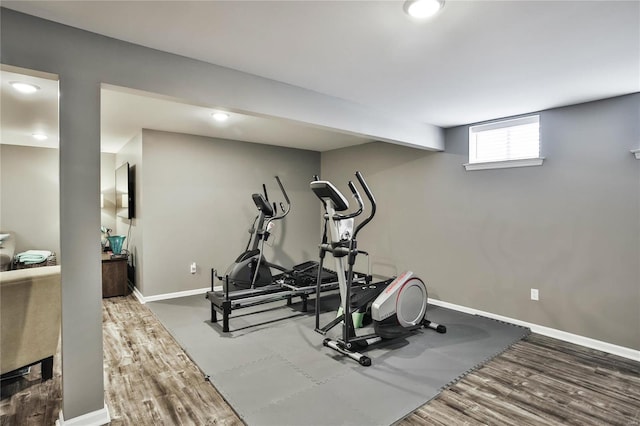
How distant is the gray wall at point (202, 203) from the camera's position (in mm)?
4621

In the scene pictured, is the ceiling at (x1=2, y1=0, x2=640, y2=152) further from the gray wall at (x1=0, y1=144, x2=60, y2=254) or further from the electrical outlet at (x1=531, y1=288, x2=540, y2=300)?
the gray wall at (x1=0, y1=144, x2=60, y2=254)

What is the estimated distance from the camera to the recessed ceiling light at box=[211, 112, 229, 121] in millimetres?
3716

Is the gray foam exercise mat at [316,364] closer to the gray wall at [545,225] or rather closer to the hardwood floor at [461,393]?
the hardwood floor at [461,393]

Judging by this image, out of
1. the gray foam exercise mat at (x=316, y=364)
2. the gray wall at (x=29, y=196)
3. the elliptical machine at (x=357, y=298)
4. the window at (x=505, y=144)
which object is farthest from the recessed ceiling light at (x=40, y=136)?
the window at (x=505, y=144)

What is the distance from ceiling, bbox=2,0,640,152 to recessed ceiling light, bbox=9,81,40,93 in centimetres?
54

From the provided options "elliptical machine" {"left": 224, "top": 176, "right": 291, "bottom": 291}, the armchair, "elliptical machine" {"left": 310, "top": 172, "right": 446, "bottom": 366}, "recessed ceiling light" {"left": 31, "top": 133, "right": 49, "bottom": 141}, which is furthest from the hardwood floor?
"recessed ceiling light" {"left": 31, "top": 133, "right": 49, "bottom": 141}

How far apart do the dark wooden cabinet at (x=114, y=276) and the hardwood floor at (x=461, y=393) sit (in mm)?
1871

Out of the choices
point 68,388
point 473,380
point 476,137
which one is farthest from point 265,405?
point 476,137

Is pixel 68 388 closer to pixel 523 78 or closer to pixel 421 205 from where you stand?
pixel 523 78

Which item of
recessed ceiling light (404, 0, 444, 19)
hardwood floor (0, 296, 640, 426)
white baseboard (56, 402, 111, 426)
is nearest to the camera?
recessed ceiling light (404, 0, 444, 19)

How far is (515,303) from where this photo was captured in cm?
382

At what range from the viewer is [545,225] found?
140 inches

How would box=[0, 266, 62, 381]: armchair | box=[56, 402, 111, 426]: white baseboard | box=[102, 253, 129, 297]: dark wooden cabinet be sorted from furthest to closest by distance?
1. box=[102, 253, 129, 297]: dark wooden cabinet
2. box=[0, 266, 62, 381]: armchair
3. box=[56, 402, 111, 426]: white baseboard

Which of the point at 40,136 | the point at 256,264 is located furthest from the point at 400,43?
the point at 40,136
